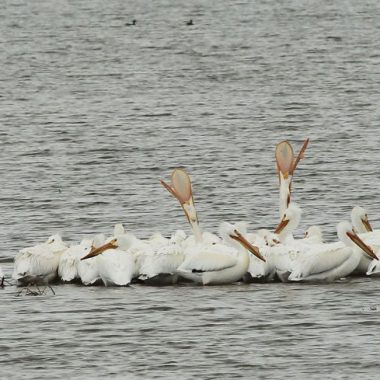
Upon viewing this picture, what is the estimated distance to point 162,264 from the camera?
14.6 meters

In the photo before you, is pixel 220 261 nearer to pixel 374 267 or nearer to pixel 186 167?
pixel 374 267

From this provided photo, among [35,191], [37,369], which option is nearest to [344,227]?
[37,369]

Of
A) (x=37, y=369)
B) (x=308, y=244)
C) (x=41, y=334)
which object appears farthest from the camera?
(x=308, y=244)

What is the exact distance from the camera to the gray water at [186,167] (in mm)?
12617

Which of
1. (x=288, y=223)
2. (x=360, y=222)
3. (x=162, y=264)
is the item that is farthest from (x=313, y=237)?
(x=162, y=264)

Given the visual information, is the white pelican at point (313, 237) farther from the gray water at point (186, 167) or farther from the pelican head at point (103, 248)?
the pelican head at point (103, 248)

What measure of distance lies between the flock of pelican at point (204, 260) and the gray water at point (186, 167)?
0.53 feet

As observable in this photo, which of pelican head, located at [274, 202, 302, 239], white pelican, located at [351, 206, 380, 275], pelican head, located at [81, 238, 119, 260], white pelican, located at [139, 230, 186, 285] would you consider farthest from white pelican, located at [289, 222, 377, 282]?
pelican head, located at [81, 238, 119, 260]

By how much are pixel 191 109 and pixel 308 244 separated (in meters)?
15.4

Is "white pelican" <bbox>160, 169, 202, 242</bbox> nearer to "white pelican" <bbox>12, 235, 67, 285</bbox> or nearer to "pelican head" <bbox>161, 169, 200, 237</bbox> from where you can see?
"pelican head" <bbox>161, 169, 200, 237</bbox>

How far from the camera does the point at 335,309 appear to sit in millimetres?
13688

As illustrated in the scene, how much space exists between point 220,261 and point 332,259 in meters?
0.98

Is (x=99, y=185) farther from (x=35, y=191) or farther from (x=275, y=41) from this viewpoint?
(x=275, y=41)

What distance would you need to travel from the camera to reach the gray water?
41.4ft
